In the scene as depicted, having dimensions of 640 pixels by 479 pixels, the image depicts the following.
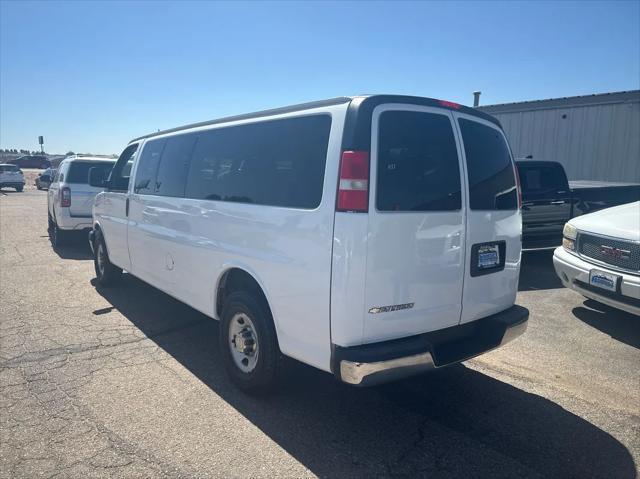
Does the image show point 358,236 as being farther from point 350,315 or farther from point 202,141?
point 202,141

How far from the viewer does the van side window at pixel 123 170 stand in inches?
244

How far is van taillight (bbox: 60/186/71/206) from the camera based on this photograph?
10109 millimetres

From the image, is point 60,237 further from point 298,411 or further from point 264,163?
point 298,411

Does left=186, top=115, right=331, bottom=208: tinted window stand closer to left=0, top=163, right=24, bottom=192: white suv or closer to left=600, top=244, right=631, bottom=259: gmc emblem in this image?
left=600, top=244, right=631, bottom=259: gmc emblem

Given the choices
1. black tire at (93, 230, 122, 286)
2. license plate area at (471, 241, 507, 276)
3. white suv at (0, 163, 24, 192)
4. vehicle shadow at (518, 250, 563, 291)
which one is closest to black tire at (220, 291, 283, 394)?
license plate area at (471, 241, 507, 276)

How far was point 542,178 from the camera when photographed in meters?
8.59

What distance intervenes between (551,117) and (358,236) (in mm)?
13844

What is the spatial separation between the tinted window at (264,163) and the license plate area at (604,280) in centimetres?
383

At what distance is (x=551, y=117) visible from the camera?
14.2 metres

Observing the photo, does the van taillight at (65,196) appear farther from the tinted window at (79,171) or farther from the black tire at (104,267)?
the black tire at (104,267)

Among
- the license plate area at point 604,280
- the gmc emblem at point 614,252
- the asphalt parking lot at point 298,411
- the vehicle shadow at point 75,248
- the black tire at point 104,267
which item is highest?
the gmc emblem at point 614,252

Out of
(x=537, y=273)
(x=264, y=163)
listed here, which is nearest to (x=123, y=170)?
(x=264, y=163)

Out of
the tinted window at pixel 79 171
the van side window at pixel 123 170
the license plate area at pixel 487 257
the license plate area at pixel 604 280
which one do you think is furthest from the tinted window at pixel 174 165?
the tinted window at pixel 79 171

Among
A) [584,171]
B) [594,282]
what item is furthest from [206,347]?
[584,171]
